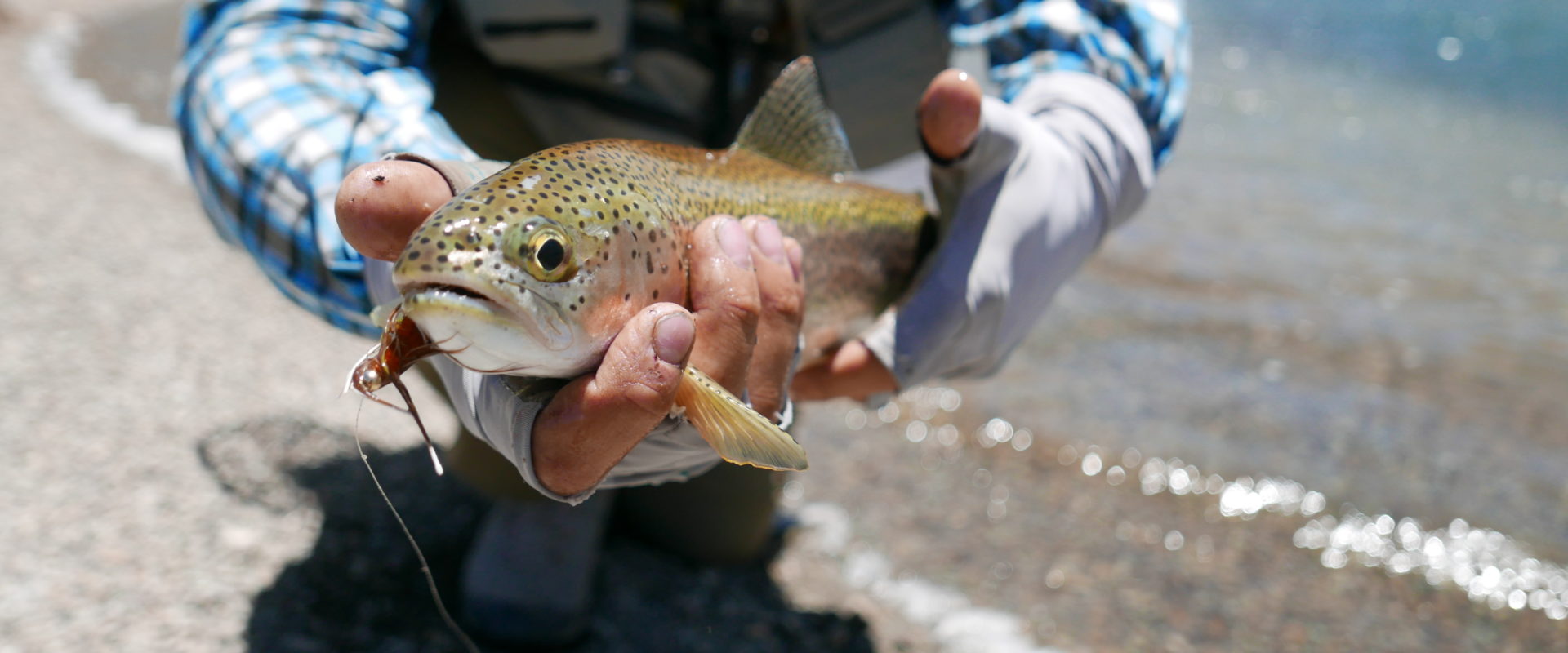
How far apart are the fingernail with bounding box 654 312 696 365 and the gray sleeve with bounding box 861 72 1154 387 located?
3.18 feet

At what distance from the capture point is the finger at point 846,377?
2.27 m

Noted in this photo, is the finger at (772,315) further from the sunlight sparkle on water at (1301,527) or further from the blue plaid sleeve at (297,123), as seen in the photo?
the sunlight sparkle on water at (1301,527)

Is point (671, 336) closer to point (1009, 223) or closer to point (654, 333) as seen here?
point (654, 333)

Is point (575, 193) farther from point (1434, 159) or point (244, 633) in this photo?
point (1434, 159)

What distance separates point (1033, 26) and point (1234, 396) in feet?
8.11

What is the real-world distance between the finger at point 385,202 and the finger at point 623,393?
33cm

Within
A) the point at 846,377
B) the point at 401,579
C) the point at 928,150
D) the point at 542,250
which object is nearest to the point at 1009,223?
the point at 928,150

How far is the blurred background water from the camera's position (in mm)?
3158

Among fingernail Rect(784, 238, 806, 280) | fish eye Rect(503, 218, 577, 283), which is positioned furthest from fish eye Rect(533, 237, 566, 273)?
fingernail Rect(784, 238, 806, 280)

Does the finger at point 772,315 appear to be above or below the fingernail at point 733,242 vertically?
below

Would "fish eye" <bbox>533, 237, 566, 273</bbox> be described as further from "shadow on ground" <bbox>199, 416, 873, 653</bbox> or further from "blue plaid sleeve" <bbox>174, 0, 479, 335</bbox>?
"shadow on ground" <bbox>199, 416, 873, 653</bbox>

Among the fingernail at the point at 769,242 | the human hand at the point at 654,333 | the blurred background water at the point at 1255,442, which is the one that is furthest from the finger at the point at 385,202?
the blurred background water at the point at 1255,442

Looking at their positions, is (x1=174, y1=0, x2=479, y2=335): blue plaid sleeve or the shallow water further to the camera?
the shallow water

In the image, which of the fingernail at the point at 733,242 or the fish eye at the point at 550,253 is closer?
the fish eye at the point at 550,253
